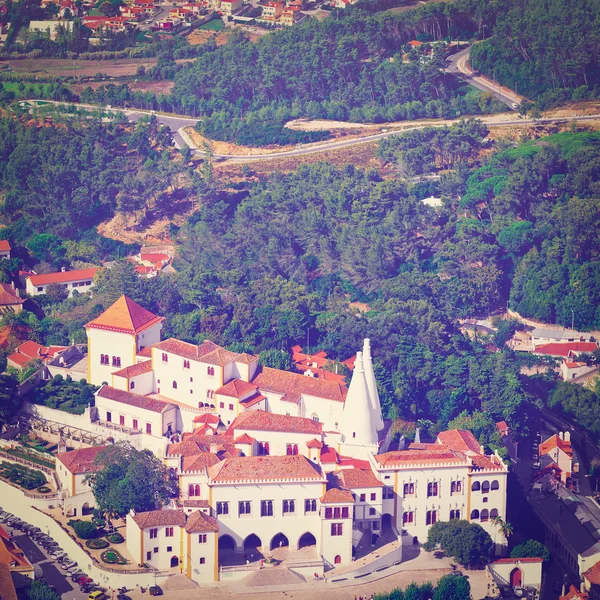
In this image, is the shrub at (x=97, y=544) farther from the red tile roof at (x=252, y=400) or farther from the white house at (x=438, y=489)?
the white house at (x=438, y=489)

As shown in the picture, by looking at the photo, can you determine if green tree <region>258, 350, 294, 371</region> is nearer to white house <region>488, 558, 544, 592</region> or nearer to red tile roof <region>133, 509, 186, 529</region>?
red tile roof <region>133, 509, 186, 529</region>

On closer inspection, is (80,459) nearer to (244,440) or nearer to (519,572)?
(244,440)

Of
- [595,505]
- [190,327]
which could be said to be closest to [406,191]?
[190,327]

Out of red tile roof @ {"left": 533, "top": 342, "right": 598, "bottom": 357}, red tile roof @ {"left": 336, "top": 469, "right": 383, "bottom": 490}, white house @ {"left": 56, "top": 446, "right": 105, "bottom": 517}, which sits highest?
red tile roof @ {"left": 336, "top": 469, "right": 383, "bottom": 490}

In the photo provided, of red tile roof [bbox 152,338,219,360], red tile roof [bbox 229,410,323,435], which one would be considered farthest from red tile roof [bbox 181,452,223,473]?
red tile roof [bbox 152,338,219,360]

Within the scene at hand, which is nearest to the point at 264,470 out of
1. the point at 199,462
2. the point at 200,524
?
the point at 199,462

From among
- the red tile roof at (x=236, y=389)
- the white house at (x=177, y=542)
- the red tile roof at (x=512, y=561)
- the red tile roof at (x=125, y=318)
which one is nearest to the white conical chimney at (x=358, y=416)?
the red tile roof at (x=236, y=389)

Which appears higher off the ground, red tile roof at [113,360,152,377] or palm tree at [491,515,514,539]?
red tile roof at [113,360,152,377]
